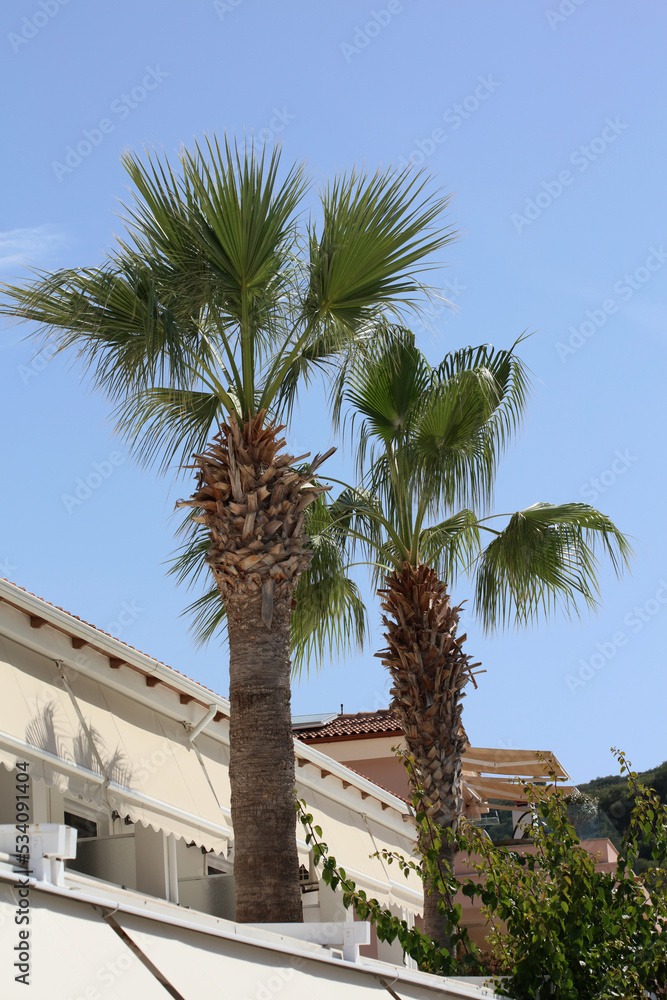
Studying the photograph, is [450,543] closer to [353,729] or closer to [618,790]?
[353,729]

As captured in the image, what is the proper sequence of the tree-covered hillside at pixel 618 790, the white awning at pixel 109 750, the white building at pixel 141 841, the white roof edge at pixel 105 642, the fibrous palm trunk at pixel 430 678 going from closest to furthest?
the white building at pixel 141 841, the white awning at pixel 109 750, the white roof edge at pixel 105 642, the fibrous palm trunk at pixel 430 678, the tree-covered hillside at pixel 618 790

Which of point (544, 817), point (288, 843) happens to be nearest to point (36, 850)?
point (288, 843)

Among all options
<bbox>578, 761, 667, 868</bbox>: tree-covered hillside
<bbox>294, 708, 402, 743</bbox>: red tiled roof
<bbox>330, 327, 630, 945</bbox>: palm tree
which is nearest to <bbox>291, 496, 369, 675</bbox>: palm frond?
<bbox>330, 327, 630, 945</bbox>: palm tree

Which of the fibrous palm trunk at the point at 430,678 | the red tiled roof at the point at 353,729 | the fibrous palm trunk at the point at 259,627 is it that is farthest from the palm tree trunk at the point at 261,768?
the red tiled roof at the point at 353,729

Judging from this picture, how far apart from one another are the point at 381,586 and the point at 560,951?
590cm

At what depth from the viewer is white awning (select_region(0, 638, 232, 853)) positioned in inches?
374

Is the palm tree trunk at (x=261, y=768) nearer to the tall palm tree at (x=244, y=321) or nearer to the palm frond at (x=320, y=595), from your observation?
the tall palm tree at (x=244, y=321)

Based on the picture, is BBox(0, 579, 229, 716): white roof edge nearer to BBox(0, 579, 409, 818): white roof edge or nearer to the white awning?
BBox(0, 579, 409, 818): white roof edge

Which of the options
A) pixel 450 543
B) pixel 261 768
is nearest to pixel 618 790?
pixel 450 543

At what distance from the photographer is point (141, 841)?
1274 centimetres

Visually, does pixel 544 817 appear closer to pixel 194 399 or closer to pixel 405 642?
pixel 405 642

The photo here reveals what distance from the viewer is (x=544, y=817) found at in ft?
29.7

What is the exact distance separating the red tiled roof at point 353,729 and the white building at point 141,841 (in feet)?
16.7

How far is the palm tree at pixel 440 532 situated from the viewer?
12273 mm
